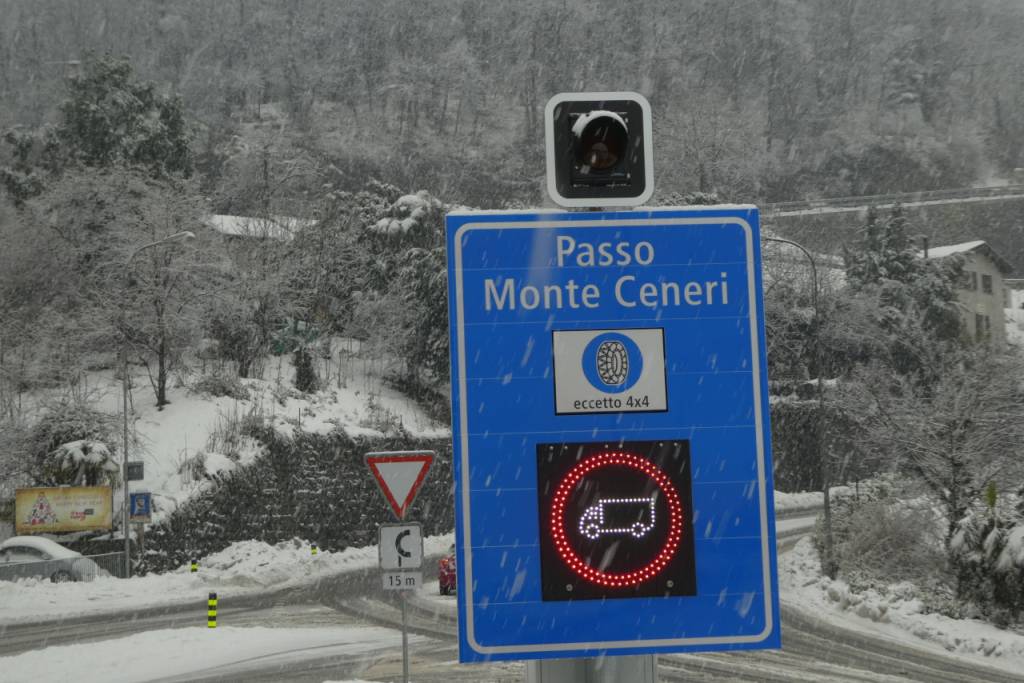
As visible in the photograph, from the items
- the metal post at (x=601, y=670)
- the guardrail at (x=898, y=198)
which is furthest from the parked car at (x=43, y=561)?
the guardrail at (x=898, y=198)

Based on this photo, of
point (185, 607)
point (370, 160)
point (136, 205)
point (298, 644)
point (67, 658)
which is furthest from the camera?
point (370, 160)

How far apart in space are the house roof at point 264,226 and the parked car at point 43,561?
21.4 meters

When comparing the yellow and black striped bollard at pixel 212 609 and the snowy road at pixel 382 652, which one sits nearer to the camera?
the snowy road at pixel 382 652

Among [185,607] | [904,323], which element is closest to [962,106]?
[904,323]

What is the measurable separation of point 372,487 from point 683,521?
36.1 meters

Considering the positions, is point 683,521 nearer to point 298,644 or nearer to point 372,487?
point 298,644

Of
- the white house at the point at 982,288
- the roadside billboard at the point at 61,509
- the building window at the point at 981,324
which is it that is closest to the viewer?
the roadside billboard at the point at 61,509

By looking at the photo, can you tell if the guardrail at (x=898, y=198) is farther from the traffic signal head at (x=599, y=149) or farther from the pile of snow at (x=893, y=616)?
the traffic signal head at (x=599, y=149)

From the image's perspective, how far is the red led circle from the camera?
10.1ft

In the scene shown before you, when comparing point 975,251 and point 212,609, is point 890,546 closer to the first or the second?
point 212,609

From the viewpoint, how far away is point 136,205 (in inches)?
1727

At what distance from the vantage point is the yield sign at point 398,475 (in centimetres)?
1148

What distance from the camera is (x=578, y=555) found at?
3.07 metres

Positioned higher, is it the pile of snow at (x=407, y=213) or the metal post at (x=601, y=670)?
the pile of snow at (x=407, y=213)
